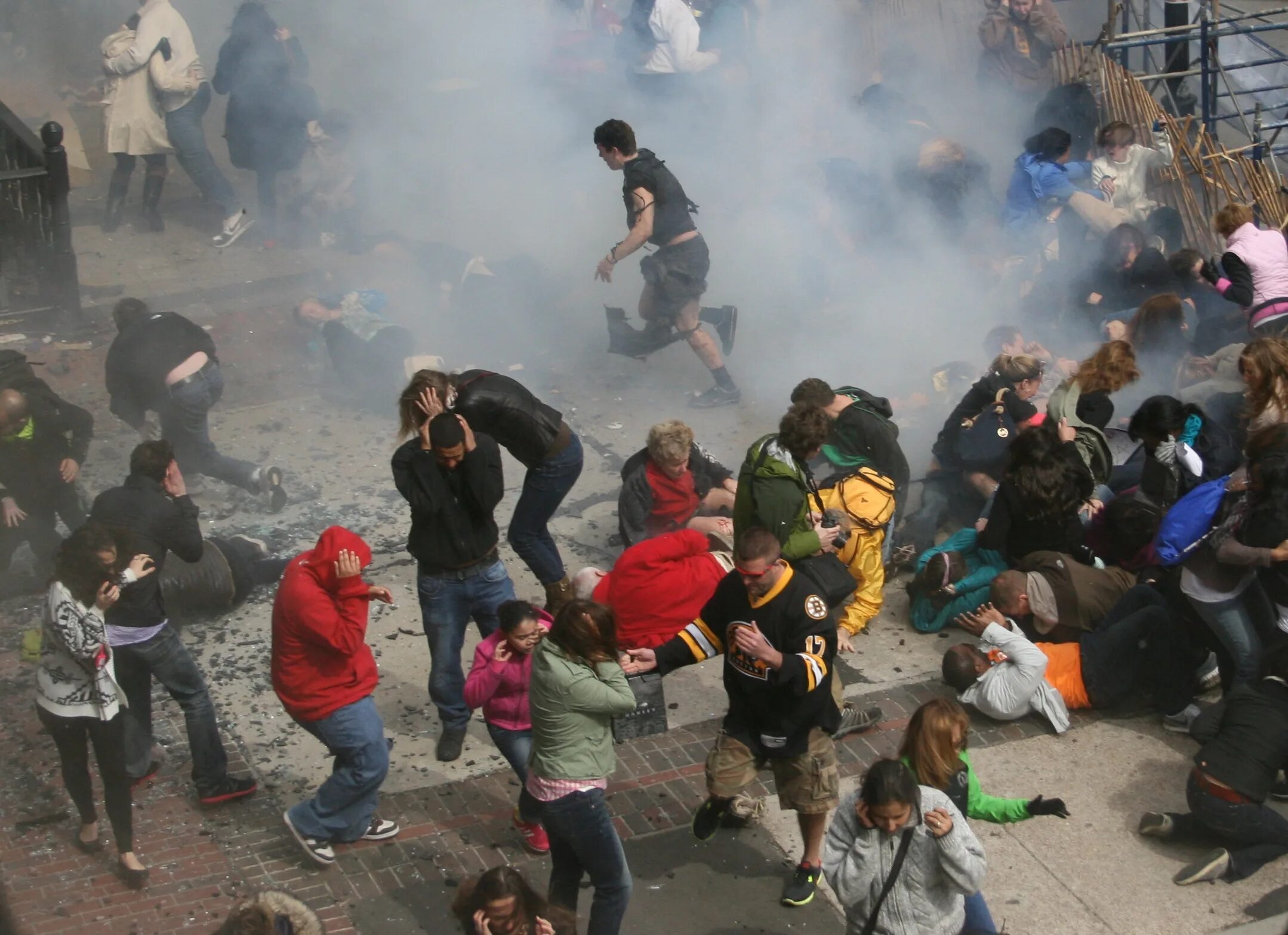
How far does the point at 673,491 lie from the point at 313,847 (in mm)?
2360

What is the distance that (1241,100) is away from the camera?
12359mm

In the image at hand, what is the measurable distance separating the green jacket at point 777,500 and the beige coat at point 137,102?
6.42 meters

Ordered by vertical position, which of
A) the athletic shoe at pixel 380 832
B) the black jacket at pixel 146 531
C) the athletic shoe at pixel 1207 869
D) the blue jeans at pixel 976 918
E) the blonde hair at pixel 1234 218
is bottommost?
the athletic shoe at pixel 1207 869

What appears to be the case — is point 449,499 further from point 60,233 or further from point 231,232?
point 231,232

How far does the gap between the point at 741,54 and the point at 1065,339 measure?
3.94 m

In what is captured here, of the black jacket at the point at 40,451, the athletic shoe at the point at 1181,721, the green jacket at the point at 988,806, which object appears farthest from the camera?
the black jacket at the point at 40,451

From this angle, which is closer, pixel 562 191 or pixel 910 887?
pixel 910 887

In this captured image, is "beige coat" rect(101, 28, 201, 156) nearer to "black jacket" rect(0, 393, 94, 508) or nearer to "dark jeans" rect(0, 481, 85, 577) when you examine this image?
"black jacket" rect(0, 393, 94, 508)

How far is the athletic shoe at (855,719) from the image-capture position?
5316 millimetres

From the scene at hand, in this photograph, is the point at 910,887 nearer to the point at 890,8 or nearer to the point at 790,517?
the point at 790,517

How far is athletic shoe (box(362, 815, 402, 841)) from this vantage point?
4.79 meters

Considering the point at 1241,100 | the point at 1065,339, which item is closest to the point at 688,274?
the point at 1065,339

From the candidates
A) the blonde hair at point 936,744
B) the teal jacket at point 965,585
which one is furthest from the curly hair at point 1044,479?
the blonde hair at point 936,744

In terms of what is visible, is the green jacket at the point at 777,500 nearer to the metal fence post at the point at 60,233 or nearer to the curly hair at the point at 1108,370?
the curly hair at the point at 1108,370
